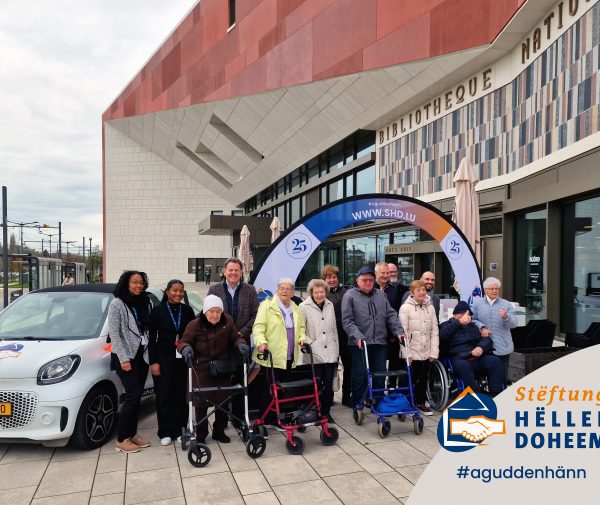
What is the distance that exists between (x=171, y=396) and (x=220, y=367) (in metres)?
0.74

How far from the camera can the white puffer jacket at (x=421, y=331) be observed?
5.61 metres

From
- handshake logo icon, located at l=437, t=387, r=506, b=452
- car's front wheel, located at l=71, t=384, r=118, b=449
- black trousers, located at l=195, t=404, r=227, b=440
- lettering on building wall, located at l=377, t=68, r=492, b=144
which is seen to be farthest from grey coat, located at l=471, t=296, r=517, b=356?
lettering on building wall, located at l=377, t=68, r=492, b=144

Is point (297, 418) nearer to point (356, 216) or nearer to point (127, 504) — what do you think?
point (127, 504)

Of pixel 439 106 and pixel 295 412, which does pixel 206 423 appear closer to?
pixel 295 412

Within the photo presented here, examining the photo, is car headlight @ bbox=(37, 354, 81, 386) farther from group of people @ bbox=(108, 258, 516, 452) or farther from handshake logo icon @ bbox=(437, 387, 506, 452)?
handshake logo icon @ bbox=(437, 387, 506, 452)

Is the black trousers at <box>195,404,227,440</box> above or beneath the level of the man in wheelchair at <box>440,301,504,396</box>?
beneath

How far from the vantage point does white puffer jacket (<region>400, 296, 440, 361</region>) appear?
5609 millimetres

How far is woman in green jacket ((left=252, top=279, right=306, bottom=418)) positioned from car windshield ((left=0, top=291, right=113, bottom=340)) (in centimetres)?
176

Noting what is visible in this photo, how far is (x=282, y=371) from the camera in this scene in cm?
509

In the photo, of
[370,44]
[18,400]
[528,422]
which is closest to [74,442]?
[18,400]

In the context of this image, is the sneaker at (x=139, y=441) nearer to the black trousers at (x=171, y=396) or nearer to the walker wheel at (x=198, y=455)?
the black trousers at (x=171, y=396)

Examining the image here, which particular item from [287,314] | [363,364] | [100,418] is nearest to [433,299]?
[363,364]

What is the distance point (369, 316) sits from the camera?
17.8ft

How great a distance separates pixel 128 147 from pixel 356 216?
129ft
